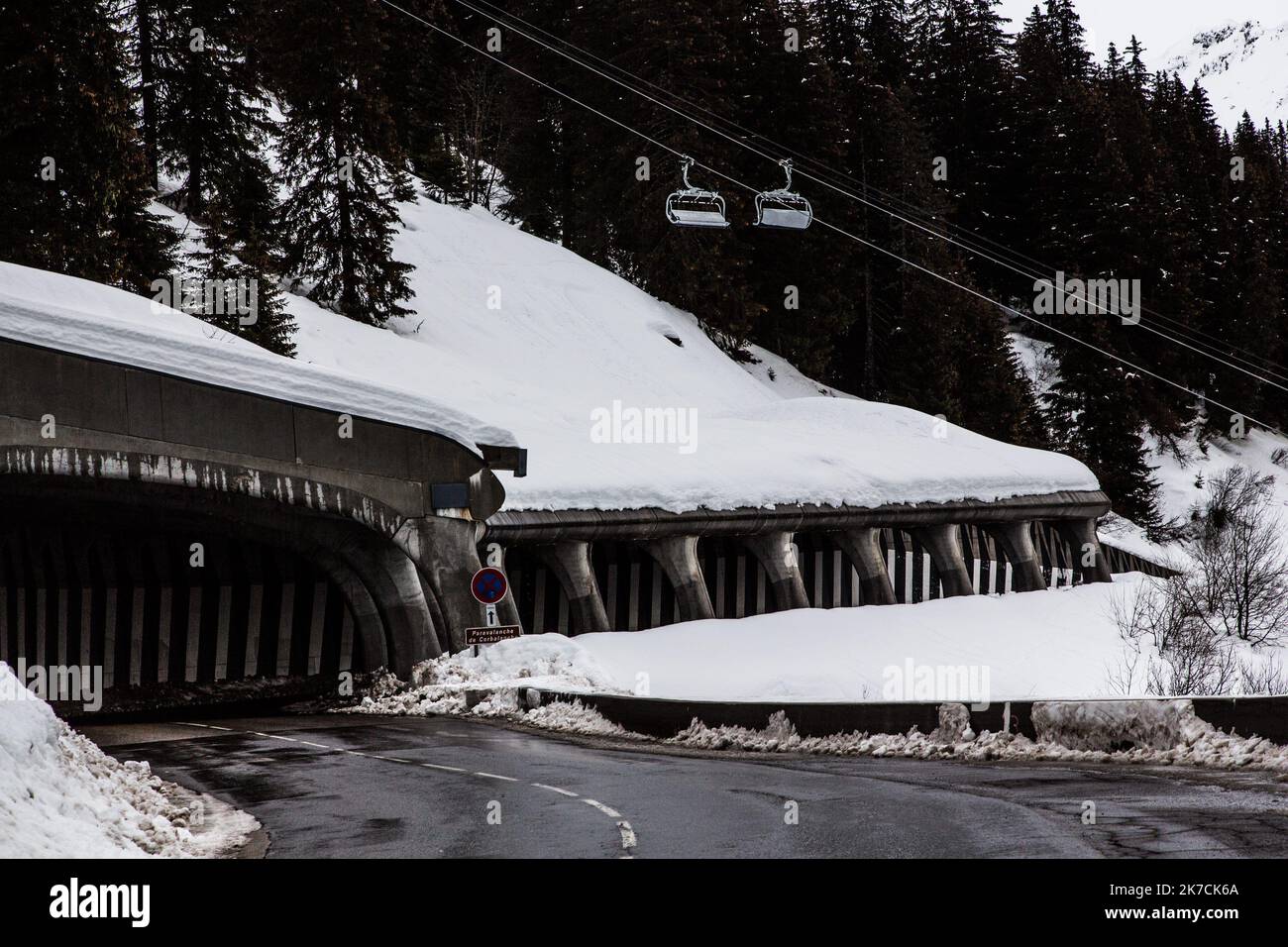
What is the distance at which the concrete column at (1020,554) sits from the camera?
39.8 m

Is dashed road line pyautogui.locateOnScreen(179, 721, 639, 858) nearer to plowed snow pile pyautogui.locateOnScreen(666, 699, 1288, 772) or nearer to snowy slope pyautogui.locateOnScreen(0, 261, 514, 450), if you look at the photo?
plowed snow pile pyautogui.locateOnScreen(666, 699, 1288, 772)

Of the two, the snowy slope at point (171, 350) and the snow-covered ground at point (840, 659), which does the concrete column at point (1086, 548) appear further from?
the snowy slope at point (171, 350)

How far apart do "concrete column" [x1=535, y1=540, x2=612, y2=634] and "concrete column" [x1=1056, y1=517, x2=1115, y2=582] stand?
61.6 feet

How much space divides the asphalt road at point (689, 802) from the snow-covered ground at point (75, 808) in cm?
61

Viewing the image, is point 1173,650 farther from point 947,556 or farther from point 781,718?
point 781,718

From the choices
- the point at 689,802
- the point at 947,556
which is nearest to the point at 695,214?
the point at 947,556

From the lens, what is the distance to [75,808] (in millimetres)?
9562

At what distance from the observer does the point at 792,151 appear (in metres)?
63.4

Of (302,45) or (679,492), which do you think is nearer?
(679,492)

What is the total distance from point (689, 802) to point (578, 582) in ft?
54.6

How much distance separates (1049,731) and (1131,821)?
15.7ft

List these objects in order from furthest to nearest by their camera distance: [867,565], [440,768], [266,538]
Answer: [867,565] → [266,538] → [440,768]
